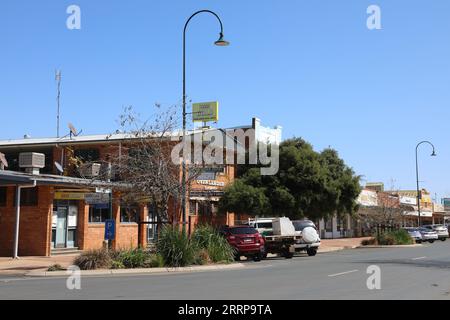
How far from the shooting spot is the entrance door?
29.2 meters

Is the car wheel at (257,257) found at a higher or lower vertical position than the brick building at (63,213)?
lower

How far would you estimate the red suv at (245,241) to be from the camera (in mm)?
26172

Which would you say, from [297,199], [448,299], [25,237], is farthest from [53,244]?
[448,299]

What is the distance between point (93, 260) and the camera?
2017cm

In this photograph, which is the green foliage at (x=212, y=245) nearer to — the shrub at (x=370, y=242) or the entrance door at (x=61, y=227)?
the entrance door at (x=61, y=227)

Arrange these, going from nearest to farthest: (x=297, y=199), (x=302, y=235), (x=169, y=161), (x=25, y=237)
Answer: (x=169, y=161) → (x=25, y=237) → (x=302, y=235) → (x=297, y=199)

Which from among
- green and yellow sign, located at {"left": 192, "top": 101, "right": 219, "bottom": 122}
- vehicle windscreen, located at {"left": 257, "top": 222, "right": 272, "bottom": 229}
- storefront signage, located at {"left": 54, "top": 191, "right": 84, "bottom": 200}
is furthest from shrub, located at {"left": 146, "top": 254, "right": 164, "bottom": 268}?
green and yellow sign, located at {"left": 192, "top": 101, "right": 219, "bottom": 122}

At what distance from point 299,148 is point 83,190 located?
17.4m

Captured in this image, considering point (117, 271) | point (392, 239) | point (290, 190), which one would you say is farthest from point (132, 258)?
point (392, 239)

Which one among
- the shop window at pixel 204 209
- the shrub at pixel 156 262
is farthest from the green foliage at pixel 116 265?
the shop window at pixel 204 209

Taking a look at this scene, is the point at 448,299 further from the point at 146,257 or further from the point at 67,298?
the point at 146,257

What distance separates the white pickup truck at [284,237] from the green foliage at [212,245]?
18.9 feet

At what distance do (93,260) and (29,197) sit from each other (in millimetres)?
10006
